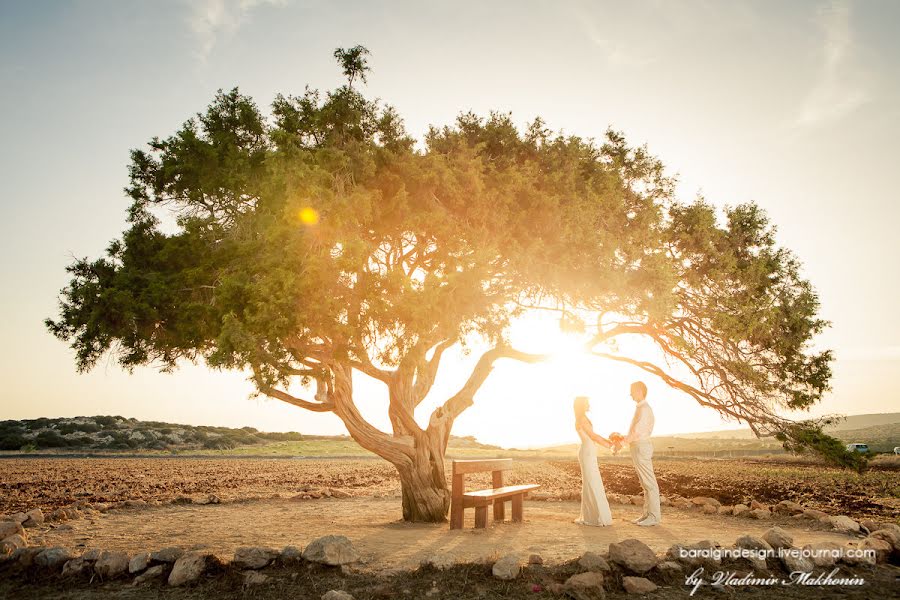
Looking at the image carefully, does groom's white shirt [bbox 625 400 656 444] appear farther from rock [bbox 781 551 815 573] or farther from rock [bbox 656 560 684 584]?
rock [bbox 656 560 684 584]

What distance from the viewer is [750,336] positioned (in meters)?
12.7

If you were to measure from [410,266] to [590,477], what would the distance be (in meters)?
6.33

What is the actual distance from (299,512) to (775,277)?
1306 cm

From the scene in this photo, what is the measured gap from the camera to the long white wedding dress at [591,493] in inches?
449

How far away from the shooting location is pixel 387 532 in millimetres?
11023

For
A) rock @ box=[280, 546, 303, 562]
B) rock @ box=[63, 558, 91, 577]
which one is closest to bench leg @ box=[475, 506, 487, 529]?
rock @ box=[280, 546, 303, 562]

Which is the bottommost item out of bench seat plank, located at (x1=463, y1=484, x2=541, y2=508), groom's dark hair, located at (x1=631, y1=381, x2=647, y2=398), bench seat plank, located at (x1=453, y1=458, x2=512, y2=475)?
bench seat plank, located at (x1=463, y1=484, x2=541, y2=508)

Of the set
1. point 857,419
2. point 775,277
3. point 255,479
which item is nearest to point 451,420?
point 775,277

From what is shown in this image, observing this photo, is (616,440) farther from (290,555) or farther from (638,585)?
(290,555)

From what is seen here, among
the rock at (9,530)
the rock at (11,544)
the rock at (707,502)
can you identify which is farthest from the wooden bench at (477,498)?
the rock at (9,530)

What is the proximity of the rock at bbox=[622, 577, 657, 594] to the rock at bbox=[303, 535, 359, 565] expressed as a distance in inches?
147

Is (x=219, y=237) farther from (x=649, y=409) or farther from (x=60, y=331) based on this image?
(x=649, y=409)

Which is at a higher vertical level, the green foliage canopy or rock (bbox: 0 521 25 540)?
the green foliage canopy

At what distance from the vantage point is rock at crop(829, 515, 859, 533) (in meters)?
10.7
